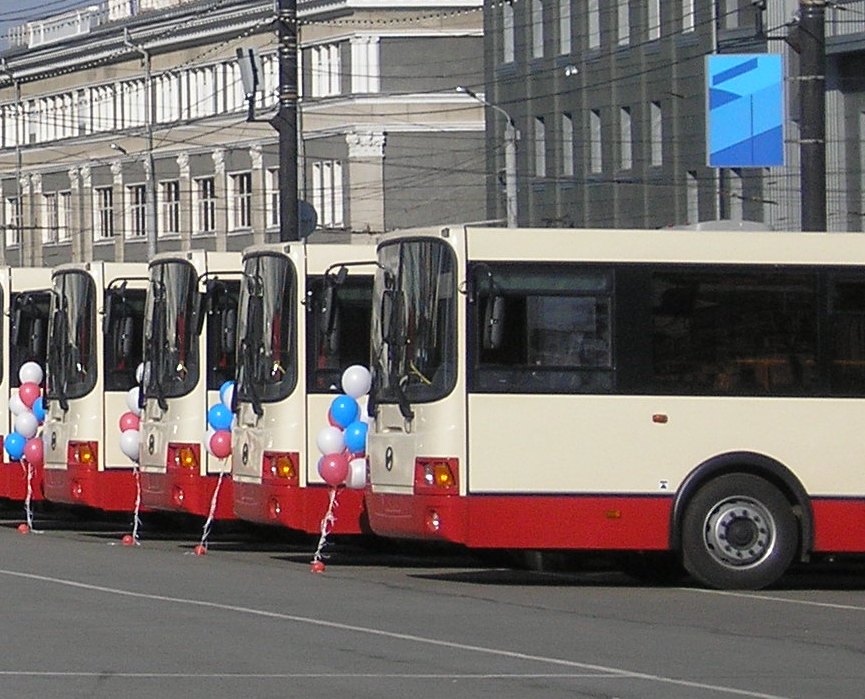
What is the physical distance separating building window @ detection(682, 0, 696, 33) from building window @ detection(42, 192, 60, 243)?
38.7 m

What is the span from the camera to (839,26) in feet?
→ 149

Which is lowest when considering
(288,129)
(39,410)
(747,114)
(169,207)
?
(39,410)

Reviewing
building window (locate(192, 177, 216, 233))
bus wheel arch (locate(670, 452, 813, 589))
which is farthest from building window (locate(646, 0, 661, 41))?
bus wheel arch (locate(670, 452, 813, 589))

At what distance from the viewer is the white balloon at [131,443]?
2452 centimetres

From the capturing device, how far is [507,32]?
6550 cm

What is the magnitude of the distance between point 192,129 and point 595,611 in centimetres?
6603

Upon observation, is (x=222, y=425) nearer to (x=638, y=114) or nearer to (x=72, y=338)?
(x=72, y=338)

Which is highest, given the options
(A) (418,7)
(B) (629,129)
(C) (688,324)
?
(A) (418,7)

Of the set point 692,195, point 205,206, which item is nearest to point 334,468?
point 692,195

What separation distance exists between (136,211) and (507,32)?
892 inches

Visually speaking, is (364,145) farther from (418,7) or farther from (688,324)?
(688,324)

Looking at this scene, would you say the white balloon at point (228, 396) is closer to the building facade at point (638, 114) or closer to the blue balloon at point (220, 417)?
the blue balloon at point (220, 417)

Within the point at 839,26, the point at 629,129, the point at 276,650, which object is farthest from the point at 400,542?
the point at 629,129

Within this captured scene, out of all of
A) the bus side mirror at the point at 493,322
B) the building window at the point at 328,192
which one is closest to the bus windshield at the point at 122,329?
the bus side mirror at the point at 493,322
